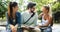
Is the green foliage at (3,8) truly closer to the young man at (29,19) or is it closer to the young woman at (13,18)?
the young woman at (13,18)

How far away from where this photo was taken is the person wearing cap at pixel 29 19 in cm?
201

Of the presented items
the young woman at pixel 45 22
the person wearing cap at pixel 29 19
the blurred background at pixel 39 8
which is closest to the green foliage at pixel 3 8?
the blurred background at pixel 39 8

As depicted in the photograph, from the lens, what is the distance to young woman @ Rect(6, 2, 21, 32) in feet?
6.44

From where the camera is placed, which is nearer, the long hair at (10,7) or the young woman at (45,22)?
the long hair at (10,7)

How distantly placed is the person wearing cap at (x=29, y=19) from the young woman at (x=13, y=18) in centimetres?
6

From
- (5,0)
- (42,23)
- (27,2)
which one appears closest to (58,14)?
(42,23)

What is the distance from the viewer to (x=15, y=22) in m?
2.02

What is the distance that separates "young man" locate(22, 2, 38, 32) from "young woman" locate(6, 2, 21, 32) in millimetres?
66

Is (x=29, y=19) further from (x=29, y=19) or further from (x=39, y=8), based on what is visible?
(x=39, y=8)

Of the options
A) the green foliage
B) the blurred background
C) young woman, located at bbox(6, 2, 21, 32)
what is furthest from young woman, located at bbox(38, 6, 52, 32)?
the green foliage

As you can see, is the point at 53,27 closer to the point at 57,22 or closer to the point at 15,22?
the point at 57,22

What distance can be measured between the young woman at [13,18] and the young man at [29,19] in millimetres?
66

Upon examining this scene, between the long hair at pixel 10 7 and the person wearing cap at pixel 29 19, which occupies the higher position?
the long hair at pixel 10 7

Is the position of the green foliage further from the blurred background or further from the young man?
the young man
